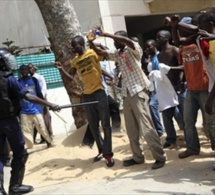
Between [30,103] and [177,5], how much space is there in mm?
6144

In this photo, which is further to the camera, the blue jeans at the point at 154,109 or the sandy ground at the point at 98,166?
the blue jeans at the point at 154,109

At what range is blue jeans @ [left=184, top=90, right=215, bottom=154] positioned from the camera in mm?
4645

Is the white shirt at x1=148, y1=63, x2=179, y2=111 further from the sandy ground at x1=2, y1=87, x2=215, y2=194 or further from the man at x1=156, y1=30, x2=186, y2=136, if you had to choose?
the sandy ground at x1=2, y1=87, x2=215, y2=194

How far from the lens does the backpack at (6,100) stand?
178 inches

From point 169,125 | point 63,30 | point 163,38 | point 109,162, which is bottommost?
point 109,162

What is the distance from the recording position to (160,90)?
5652 mm

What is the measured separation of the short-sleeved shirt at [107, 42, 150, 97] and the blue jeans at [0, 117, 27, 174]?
1.43 meters

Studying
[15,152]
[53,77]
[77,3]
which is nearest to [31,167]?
[15,152]

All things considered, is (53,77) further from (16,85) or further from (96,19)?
(16,85)

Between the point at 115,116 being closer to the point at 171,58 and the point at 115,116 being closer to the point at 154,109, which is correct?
the point at 154,109

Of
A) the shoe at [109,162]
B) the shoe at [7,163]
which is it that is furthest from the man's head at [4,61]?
the shoe at [7,163]

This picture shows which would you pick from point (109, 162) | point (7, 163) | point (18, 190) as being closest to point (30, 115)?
point (7, 163)

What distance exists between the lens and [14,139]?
184 inches

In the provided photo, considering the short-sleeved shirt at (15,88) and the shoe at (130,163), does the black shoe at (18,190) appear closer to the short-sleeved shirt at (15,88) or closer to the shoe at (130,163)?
the short-sleeved shirt at (15,88)
